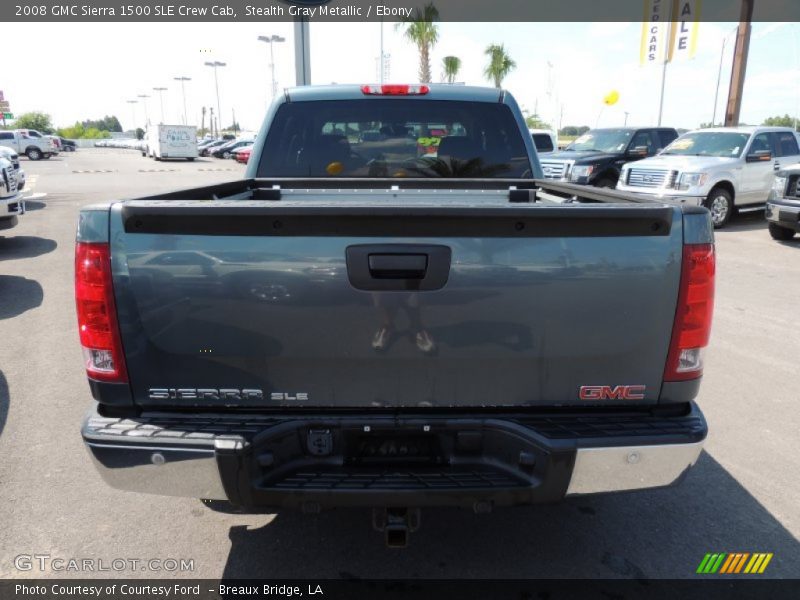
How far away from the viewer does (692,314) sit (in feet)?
7.38

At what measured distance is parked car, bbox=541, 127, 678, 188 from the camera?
15.2 m

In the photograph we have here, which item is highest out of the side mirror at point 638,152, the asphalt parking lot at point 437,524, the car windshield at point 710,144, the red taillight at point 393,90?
the red taillight at point 393,90

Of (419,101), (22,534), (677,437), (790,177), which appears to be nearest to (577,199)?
(419,101)

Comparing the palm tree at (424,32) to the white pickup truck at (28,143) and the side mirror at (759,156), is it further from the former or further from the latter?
the white pickup truck at (28,143)

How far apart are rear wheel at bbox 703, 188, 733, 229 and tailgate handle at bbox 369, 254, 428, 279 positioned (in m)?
12.5

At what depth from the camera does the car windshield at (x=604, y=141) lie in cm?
1617

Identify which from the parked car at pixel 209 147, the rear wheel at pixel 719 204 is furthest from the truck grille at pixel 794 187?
the parked car at pixel 209 147

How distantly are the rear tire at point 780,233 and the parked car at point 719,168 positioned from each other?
110 centimetres

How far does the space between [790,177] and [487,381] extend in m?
11.0

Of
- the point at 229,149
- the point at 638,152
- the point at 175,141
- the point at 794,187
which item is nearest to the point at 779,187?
the point at 794,187

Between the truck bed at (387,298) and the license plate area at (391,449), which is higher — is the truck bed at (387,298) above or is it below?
above

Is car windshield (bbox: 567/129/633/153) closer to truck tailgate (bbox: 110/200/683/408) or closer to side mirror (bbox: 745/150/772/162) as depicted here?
side mirror (bbox: 745/150/772/162)

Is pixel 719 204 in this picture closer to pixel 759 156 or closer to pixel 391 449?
pixel 759 156

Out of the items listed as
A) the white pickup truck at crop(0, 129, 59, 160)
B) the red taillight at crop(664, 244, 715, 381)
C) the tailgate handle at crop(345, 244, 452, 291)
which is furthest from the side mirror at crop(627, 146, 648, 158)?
the white pickup truck at crop(0, 129, 59, 160)
